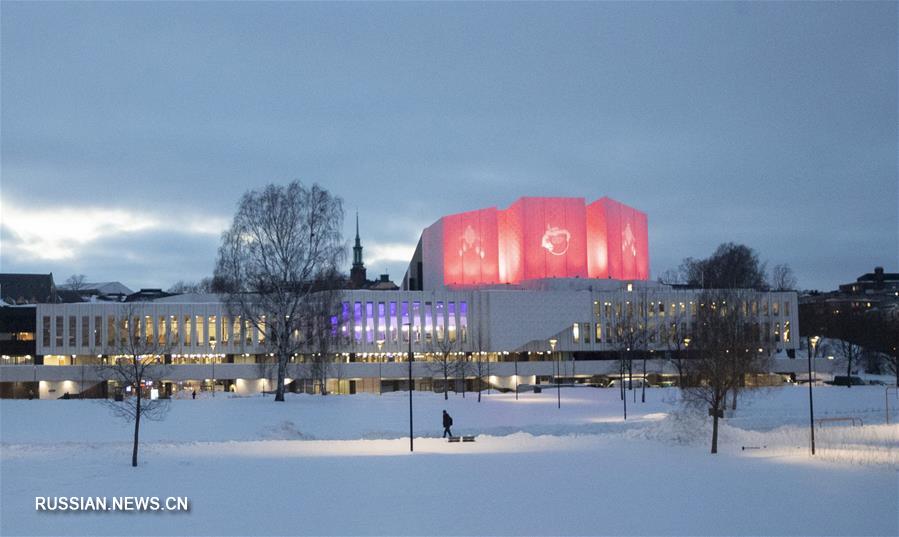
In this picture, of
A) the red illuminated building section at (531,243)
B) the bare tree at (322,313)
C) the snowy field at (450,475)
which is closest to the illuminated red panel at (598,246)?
the red illuminated building section at (531,243)

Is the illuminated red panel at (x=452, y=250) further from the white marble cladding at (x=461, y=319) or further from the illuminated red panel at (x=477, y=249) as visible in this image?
the white marble cladding at (x=461, y=319)

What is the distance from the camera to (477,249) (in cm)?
11419

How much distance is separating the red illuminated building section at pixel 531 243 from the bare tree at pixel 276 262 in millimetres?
56341

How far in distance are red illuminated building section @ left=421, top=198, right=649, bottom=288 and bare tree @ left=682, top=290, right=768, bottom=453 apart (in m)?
22.8

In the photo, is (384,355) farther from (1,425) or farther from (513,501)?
(513,501)

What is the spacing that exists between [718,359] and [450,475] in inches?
635

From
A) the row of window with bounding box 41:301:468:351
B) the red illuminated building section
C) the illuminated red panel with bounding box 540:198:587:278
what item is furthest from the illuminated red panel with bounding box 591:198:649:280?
the row of window with bounding box 41:301:468:351

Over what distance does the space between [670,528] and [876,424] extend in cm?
3202

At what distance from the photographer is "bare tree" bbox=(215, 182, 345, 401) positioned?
58.0 m

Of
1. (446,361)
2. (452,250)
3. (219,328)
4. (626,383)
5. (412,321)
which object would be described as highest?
(452,250)

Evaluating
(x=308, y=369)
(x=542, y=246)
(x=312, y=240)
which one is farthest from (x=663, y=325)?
(x=312, y=240)

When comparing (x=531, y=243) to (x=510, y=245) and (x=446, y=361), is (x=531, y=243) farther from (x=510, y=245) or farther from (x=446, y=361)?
(x=446, y=361)

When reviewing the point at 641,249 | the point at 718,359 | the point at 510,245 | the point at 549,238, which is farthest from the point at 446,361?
the point at 641,249

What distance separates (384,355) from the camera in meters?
99.4
